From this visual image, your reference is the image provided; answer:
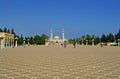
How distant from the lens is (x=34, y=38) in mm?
107875

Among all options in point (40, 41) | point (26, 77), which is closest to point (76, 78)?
point (26, 77)

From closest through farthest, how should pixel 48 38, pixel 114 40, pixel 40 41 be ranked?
pixel 114 40
pixel 40 41
pixel 48 38

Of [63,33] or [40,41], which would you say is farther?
[63,33]

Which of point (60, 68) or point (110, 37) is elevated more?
point (110, 37)

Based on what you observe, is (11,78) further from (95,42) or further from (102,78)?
(95,42)

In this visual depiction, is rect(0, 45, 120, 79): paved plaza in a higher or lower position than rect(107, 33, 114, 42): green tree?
lower

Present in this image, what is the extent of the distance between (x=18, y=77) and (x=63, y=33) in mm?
113984

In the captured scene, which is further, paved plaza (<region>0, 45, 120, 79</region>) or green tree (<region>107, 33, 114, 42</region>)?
green tree (<region>107, 33, 114, 42</region>)

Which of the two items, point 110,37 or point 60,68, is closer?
point 60,68

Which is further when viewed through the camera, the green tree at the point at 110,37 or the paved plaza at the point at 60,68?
the green tree at the point at 110,37

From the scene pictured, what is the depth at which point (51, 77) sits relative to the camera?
22.9 feet

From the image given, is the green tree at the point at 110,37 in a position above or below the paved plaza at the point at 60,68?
above

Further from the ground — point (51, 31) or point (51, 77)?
point (51, 31)

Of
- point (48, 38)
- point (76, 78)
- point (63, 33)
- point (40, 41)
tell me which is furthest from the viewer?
point (48, 38)
